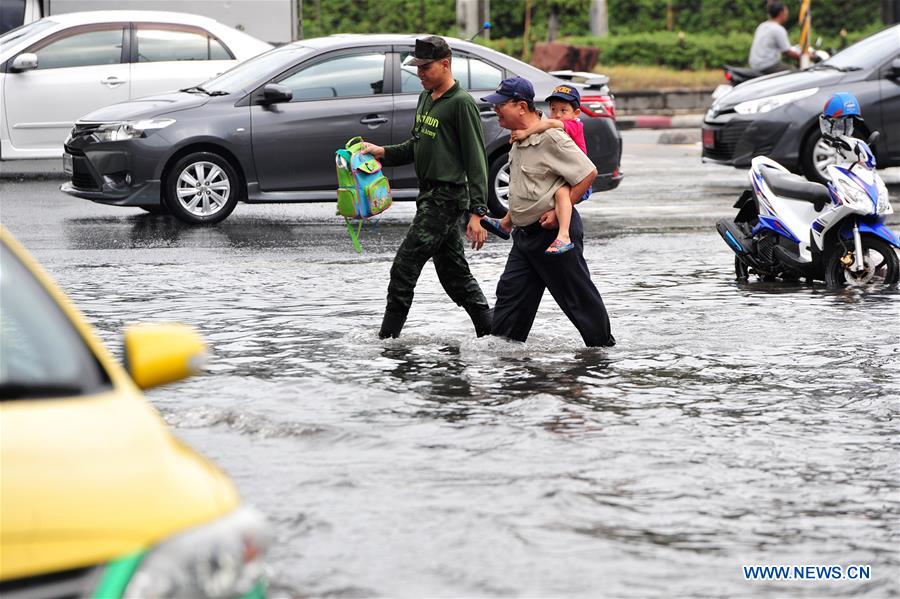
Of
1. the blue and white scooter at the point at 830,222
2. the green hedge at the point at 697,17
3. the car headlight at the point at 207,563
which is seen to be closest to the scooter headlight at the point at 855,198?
the blue and white scooter at the point at 830,222

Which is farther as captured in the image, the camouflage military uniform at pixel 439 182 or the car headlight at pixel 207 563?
the camouflage military uniform at pixel 439 182

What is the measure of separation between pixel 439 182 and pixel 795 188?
3.32 m

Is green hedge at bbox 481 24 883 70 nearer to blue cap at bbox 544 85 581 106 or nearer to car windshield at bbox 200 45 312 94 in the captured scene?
car windshield at bbox 200 45 312 94

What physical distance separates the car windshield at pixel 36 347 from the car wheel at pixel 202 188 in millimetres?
9896

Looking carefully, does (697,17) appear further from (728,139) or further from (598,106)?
(598,106)

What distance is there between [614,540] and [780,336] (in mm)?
4014

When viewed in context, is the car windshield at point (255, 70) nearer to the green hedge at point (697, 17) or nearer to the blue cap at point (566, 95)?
the blue cap at point (566, 95)

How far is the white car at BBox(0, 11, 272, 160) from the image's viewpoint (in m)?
16.4

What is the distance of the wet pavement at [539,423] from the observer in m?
5.02

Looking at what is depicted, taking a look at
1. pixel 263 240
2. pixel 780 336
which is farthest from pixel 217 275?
pixel 780 336

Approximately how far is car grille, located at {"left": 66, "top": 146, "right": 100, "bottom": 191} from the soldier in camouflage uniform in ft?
18.8

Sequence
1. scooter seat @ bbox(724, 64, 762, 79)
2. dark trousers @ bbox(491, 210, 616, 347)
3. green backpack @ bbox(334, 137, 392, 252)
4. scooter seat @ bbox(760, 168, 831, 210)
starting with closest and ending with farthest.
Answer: dark trousers @ bbox(491, 210, 616, 347), green backpack @ bbox(334, 137, 392, 252), scooter seat @ bbox(760, 168, 831, 210), scooter seat @ bbox(724, 64, 762, 79)

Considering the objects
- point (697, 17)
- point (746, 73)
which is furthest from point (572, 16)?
point (746, 73)

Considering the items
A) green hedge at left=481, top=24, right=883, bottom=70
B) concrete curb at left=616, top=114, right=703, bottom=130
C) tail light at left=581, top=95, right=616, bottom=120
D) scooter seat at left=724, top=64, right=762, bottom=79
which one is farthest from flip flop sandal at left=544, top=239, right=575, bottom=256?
green hedge at left=481, top=24, right=883, bottom=70
